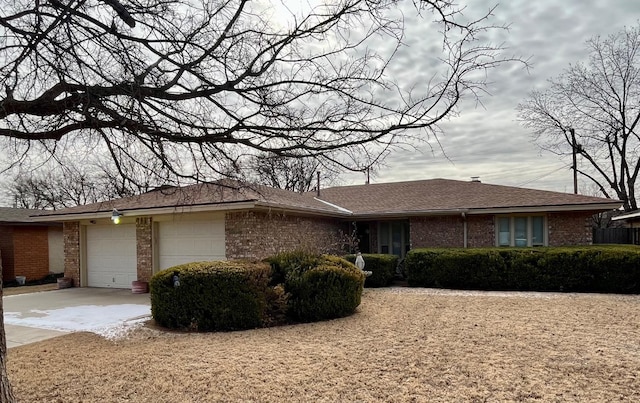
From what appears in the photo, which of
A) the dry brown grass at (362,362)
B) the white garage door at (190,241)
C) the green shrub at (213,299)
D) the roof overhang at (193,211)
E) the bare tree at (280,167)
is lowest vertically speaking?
the dry brown grass at (362,362)

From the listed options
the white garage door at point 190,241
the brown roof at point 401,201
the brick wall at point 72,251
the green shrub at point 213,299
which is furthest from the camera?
the brick wall at point 72,251

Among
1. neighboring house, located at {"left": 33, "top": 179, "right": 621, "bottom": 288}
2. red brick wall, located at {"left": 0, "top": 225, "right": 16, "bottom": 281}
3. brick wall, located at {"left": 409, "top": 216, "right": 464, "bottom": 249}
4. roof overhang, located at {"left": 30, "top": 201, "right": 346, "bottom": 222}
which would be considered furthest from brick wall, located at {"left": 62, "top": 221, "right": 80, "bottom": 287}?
brick wall, located at {"left": 409, "top": 216, "right": 464, "bottom": 249}

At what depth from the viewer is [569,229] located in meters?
13.7

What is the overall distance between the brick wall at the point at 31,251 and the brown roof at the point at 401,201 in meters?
3.04

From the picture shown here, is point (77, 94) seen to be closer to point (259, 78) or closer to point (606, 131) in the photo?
point (259, 78)

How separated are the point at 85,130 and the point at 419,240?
504 inches

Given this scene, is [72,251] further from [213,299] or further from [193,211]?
[213,299]

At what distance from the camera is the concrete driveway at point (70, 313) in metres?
7.86

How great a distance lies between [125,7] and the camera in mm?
3459

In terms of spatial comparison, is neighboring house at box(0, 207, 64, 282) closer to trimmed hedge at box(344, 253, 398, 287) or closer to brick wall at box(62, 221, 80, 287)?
brick wall at box(62, 221, 80, 287)

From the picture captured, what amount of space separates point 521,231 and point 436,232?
272cm

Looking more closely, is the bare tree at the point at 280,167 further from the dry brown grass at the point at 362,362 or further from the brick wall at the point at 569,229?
the brick wall at the point at 569,229

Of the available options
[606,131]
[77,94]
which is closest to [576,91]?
[606,131]

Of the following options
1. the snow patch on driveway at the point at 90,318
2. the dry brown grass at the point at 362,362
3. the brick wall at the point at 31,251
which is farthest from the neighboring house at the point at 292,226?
the dry brown grass at the point at 362,362
